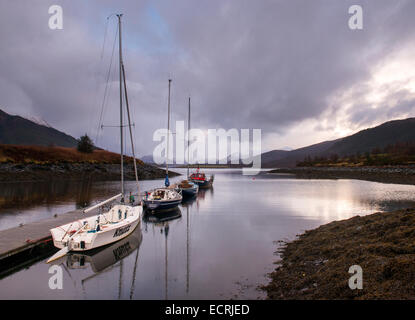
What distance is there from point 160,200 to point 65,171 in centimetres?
6176

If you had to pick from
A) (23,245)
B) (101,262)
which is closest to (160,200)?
(101,262)

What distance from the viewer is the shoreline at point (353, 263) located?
25.7 ft

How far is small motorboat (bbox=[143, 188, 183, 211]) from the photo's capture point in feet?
85.6

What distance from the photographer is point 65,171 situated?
75.0 m

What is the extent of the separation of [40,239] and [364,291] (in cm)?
1581

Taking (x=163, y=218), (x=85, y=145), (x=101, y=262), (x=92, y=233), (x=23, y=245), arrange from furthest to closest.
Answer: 1. (x=85, y=145)
2. (x=163, y=218)
3. (x=92, y=233)
4. (x=101, y=262)
5. (x=23, y=245)

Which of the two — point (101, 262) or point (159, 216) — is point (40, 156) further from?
point (101, 262)

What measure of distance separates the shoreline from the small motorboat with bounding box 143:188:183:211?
572 inches

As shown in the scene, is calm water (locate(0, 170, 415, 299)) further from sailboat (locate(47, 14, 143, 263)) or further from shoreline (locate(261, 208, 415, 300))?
shoreline (locate(261, 208, 415, 300))

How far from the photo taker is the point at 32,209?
27.4 m

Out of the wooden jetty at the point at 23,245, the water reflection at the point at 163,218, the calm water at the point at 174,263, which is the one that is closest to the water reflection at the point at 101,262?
the calm water at the point at 174,263

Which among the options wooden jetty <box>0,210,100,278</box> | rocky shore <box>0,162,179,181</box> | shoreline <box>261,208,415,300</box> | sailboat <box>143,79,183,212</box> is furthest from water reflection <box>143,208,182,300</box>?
rocky shore <box>0,162,179,181</box>

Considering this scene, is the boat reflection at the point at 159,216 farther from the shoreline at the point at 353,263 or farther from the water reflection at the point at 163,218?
the shoreline at the point at 353,263

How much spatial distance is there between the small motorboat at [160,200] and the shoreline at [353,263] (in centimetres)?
1453
